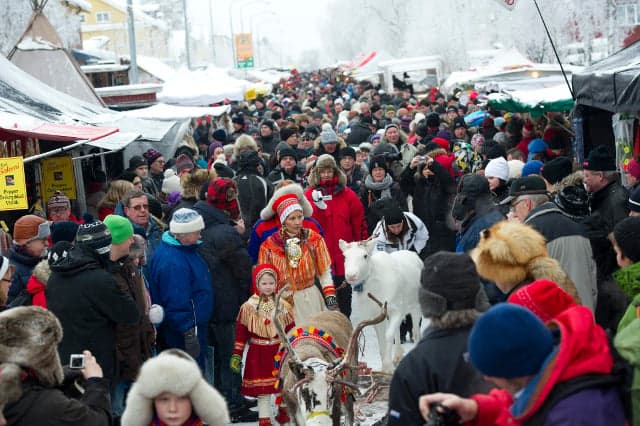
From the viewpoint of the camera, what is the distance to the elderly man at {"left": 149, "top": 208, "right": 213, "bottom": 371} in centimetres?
702

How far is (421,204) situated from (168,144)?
7.60 meters

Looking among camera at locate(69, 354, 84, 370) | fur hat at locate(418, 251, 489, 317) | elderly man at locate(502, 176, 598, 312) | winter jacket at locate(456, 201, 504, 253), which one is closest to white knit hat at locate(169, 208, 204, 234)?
winter jacket at locate(456, 201, 504, 253)

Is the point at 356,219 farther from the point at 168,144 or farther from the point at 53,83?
the point at 53,83

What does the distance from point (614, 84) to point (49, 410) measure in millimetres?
6664

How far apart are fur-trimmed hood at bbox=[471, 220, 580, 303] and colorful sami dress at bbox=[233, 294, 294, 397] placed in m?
2.70

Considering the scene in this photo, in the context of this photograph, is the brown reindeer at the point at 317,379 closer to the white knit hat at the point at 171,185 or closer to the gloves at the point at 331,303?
the gloves at the point at 331,303

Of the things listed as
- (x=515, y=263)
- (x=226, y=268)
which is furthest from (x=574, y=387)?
(x=226, y=268)

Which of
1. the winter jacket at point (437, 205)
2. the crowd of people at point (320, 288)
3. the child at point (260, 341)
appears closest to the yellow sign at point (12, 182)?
the crowd of people at point (320, 288)

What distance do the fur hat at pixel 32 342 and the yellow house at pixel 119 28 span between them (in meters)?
78.6

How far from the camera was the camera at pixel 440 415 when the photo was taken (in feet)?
10.6

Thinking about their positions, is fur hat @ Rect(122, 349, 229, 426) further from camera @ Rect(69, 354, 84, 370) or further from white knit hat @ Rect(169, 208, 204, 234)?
white knit hat @ Rect(169, 208, 204, 234)

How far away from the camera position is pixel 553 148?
1362 cm

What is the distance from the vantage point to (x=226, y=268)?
25.4 feet

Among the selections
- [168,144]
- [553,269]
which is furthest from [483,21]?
[553,269]
